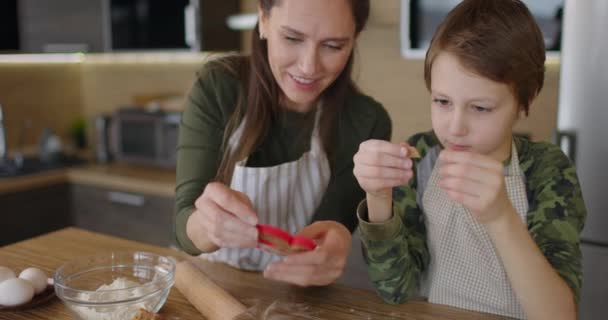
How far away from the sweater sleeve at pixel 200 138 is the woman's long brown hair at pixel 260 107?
23 mm

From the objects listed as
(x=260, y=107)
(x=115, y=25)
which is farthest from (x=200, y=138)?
(x=115, y=25)

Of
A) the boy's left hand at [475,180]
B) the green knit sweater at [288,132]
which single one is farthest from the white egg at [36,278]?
the boy's left hand at [475,180]

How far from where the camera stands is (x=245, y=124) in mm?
1207

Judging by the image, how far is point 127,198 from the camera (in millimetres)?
2416

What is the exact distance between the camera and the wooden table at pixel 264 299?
87cm

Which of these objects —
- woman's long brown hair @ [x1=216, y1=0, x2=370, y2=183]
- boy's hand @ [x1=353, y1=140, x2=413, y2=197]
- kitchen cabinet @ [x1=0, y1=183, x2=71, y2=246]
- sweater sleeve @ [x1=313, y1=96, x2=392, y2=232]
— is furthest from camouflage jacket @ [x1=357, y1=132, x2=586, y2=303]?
kitchen cabinet @ [x1=0, y1=183, x2=71, y2=246]

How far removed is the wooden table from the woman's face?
35cm

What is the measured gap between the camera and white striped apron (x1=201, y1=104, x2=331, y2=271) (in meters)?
1.24

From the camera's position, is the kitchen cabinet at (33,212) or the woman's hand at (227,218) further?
the kitchen cabinet at (33,212)

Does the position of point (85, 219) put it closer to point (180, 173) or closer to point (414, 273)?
point (180, 173)

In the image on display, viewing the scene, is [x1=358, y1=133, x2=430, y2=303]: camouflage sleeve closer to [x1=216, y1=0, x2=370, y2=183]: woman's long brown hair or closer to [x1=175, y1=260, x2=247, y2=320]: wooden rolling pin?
[x1=175, y1=260, x2=247, y2=320]: wooden rolling pin

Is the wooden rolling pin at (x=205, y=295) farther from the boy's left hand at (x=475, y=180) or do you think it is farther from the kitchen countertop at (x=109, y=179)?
the kitchen countertop at (x=109, y=179)

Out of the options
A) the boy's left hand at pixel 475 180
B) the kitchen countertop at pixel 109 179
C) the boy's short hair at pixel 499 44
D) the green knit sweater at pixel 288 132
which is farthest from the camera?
the kitchen countertop at pixel 109 179

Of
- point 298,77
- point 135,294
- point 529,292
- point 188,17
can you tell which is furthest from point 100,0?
point 529,292
